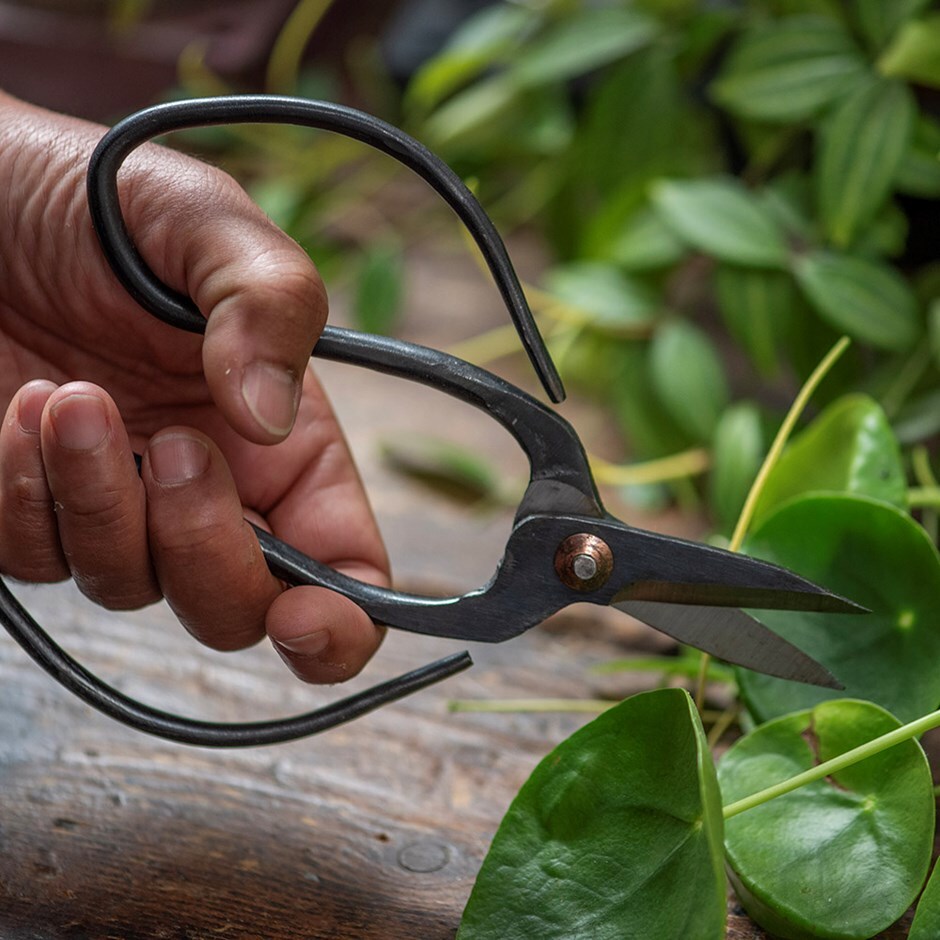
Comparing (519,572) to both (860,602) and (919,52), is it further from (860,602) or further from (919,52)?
(919,52)

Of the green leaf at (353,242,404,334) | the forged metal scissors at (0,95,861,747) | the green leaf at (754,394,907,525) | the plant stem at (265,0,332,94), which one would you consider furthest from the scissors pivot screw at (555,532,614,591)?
the plant stem at (265,0,332,94)

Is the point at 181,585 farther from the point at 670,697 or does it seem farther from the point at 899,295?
the point at 899,295

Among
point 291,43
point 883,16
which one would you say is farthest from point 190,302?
point 291,43

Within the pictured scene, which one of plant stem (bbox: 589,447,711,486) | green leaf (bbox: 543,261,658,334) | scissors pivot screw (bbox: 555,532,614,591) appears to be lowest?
plant stem (bbox: 589,447,711,486)

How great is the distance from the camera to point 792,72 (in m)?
0.55

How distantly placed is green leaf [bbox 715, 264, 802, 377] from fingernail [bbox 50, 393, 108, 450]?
0.37m

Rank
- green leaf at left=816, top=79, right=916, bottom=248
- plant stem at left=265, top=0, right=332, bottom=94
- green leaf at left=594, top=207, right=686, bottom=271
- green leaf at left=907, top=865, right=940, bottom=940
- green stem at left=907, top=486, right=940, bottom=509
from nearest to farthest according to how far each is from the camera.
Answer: green leaf at left=907, top=865, right=940, bottom=940 < green stem at left=907, top=486, right=940, bottom=509 < green leaf at left=816, top=79, right=916, bottom=248 < green leaf at left=594, top=207, right=686, bottom=271 < plant stem at left=265, top=0, right=332, bottom=94

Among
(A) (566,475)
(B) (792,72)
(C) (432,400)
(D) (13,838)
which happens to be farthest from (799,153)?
(D) (13,838)

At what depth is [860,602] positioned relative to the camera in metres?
0.35

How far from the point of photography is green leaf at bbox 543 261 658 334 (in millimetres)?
635

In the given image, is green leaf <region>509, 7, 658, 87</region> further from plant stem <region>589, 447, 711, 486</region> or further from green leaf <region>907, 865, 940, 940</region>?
green leaf <region>907, 865, 940, 940</region>

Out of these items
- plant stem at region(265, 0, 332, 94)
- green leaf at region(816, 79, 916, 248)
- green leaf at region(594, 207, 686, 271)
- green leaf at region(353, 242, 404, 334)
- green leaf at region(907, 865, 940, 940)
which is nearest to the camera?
green leaf at region(907, 865, 940, 940)

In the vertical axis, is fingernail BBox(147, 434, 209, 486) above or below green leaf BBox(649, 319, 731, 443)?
above

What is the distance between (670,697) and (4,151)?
0.26 m
